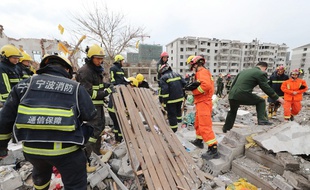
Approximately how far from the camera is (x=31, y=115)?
132 cm

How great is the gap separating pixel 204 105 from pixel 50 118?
7.98 feet

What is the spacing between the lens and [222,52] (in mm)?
41812

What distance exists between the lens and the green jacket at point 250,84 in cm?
319

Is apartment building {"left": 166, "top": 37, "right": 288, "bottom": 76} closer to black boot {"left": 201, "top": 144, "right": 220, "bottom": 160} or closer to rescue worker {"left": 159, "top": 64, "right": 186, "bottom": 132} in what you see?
rescue worker {"left": 159, "top": 64, "right": 186, "bottom": 132}

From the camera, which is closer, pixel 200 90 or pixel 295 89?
pixel 200 90

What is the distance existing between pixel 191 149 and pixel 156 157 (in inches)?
43.4

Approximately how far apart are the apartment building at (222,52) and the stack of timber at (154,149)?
35.0 metres

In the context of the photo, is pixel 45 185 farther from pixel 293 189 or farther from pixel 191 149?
pixel 293 189

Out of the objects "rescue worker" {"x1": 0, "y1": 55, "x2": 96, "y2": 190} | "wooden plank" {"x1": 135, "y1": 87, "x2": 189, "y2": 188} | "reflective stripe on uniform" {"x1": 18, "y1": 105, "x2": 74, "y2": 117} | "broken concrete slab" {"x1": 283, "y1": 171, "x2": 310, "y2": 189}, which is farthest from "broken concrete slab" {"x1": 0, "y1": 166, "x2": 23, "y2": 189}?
"broken concrete slab" {"x1": 283, "y1": 171, "x2": 310, "y2": 189}

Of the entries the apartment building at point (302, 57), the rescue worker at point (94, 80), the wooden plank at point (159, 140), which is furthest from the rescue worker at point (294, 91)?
the apartment building at point (302, 57)

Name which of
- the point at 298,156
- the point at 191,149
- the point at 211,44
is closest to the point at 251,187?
the point at 298,156

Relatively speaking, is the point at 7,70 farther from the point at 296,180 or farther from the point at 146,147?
the point at 296,180

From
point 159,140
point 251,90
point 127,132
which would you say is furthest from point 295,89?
point 127,132

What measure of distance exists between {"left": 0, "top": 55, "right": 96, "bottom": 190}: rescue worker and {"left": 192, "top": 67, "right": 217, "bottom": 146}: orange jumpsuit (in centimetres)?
197
